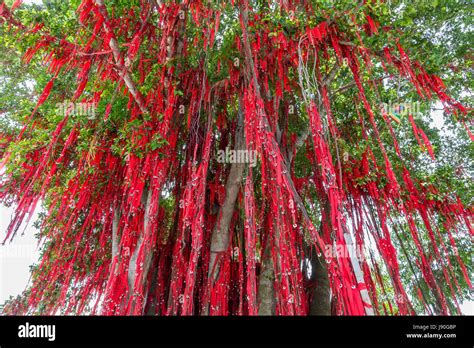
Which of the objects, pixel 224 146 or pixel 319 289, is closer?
pixel 224 146

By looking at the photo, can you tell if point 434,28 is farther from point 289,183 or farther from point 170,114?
point 170,114

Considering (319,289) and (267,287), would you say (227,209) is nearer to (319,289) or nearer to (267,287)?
(267,287)

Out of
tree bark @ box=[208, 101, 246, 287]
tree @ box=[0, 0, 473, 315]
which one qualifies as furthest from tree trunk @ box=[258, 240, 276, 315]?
tree bark @ box=[208, 101, 246, 287]

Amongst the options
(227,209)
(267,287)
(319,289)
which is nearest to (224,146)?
(227,209)

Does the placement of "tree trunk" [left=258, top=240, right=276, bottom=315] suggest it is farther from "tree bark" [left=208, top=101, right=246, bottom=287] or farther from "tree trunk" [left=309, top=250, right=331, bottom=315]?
"tree trunk" [left=309, top=250, right=331, bottom=315]

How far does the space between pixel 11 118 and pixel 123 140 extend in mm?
1816

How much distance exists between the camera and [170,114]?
7.54 feet

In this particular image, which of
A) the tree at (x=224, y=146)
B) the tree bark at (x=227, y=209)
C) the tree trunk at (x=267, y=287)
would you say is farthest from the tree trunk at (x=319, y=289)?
the tree bark at (x=227, y=209)

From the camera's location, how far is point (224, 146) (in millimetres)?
2936

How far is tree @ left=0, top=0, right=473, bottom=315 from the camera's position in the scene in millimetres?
1916

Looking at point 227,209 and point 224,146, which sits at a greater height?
point 224,146

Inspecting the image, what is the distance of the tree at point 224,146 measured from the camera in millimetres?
1916

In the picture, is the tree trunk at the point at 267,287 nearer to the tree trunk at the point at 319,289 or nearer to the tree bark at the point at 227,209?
the tree bark at the point at 227,209

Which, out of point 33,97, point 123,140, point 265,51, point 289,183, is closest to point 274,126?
point 265,51
